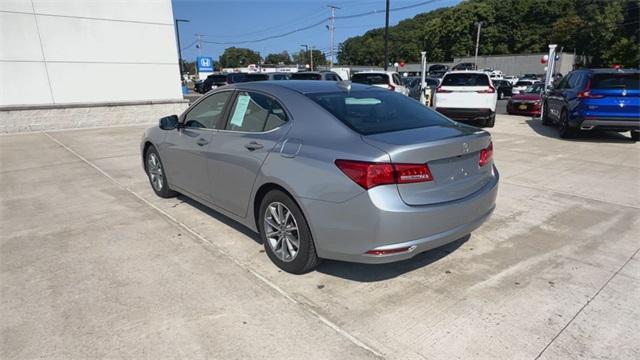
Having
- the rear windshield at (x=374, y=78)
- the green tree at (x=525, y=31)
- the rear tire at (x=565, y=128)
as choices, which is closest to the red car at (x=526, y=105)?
the rear tire at (x=565, y=128)

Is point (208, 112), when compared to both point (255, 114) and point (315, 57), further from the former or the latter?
point (315, 57)

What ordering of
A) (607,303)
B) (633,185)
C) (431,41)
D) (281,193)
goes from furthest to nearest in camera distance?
(431,41), (633,185), (281,193), (607,303)

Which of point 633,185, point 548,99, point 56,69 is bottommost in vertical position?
point 633,185

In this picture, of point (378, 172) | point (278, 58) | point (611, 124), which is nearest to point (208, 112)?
point (378, 172)

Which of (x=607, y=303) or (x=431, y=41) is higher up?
(x=431, y=41)

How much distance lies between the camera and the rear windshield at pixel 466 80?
11633 millimetres

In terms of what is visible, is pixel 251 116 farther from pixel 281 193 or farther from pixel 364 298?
pixel 364 298

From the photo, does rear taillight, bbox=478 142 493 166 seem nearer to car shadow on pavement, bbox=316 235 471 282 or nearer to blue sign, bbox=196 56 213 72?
car shadow on pavement, bbox=316 235 471 282

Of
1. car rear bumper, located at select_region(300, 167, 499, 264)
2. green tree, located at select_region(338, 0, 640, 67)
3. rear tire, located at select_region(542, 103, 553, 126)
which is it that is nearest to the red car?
rear tire, located at select_region(542, 103, 553, 126)

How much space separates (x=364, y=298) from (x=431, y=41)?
99473 millimetres

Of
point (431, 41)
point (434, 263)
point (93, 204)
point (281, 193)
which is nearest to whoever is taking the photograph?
point (281, 193)

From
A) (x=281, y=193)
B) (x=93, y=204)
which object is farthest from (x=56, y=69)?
(x=281, y=193)

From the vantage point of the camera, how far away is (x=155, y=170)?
5.32 meters

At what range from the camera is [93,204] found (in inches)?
204
